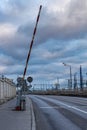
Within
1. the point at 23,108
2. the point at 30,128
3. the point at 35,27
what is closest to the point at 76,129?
the point at 30,128

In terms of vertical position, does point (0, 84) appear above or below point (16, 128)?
above

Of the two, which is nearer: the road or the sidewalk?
the sidewalk

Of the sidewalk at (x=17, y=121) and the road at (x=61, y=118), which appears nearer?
the sidewalk at (x=17, y=121)

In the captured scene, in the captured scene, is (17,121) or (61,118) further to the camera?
(61,118)

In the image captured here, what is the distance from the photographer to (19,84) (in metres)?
31.3

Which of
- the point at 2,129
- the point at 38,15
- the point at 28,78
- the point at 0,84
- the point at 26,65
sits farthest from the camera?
the point at 0,84

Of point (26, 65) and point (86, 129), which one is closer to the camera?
point (86, 129)

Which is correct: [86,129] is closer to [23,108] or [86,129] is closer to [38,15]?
[38,15]

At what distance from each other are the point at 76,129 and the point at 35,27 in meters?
11.9

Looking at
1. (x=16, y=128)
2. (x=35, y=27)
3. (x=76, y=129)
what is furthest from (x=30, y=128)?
(x=35, y=27)

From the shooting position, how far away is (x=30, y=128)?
1789 cm

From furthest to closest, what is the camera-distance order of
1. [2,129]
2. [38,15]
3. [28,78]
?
[28,78], [38,15], [2,129]

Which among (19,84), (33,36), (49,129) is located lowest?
(49,129)

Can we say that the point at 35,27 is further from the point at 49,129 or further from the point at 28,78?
the point at 49,129
